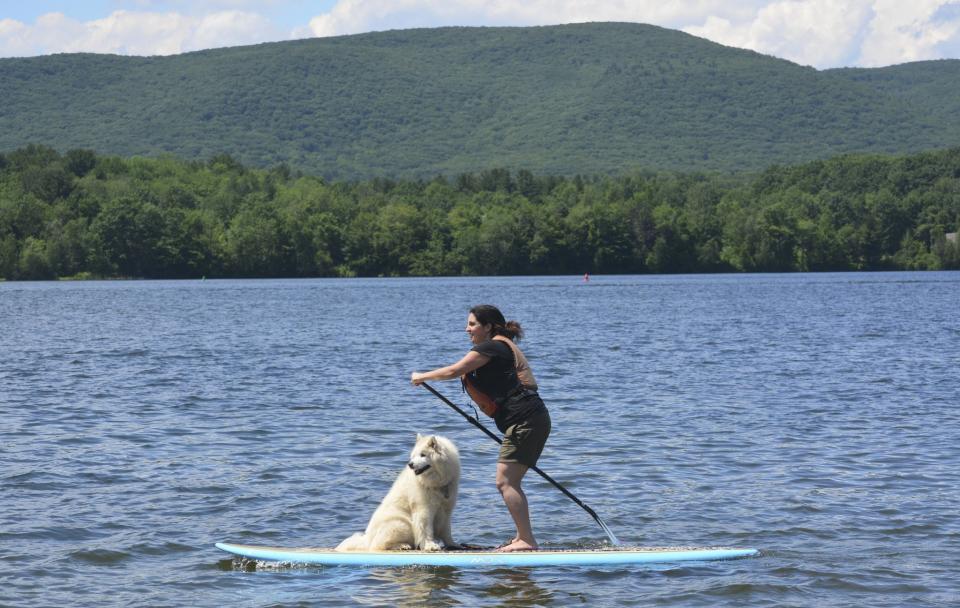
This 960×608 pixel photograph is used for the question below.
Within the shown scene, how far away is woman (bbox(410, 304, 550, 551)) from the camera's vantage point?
464 inches

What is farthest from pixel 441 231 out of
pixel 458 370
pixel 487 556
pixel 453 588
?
pixel 458 370

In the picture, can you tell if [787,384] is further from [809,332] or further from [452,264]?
[452,264]

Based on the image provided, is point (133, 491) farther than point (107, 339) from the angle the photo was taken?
No

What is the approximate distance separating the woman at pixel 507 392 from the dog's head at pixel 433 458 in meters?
0.58

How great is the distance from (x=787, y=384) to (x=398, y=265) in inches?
4917

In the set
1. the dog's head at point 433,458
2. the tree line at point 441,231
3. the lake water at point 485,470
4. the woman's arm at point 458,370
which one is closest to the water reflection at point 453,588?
the lake water at point 485,470

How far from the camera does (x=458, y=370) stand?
11.4m

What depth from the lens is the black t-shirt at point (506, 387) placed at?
11.8m

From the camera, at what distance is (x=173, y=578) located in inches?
491

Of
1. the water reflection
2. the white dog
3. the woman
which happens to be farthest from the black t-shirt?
the water reflection

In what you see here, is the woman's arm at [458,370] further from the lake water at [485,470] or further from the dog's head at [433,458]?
the lake water at [485,470]

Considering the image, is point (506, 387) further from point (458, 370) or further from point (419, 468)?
point (419, 468)

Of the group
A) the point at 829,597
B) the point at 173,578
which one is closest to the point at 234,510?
the point at 173,578

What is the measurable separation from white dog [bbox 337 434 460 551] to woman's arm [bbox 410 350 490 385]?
0.59 meters
